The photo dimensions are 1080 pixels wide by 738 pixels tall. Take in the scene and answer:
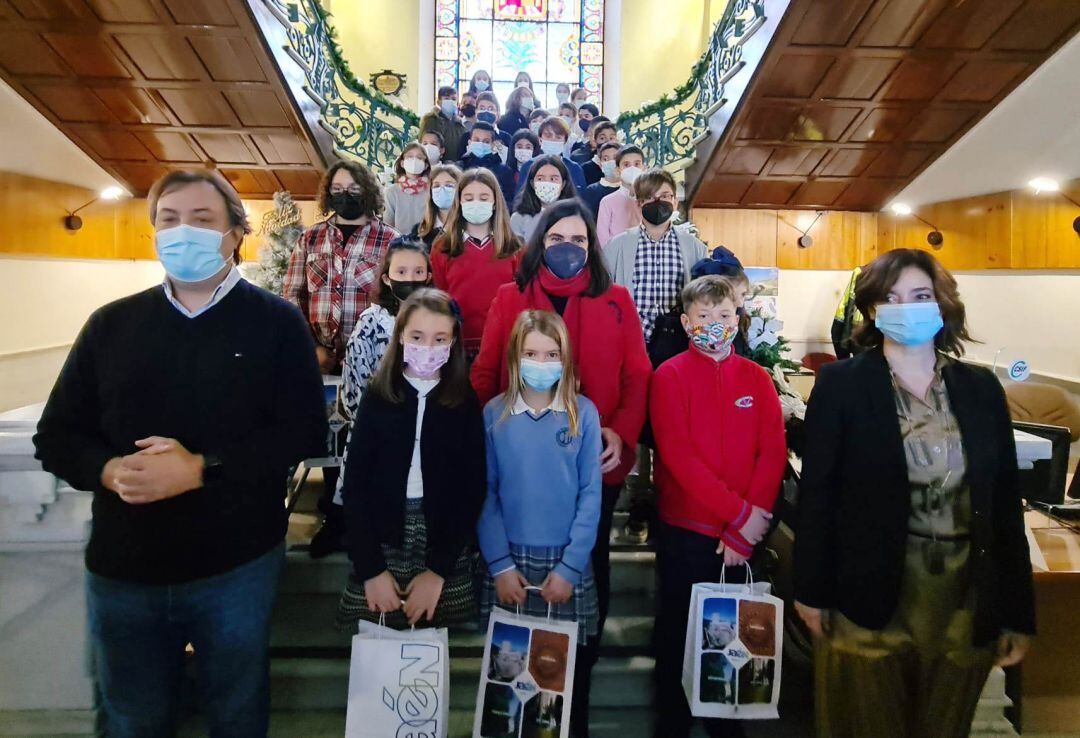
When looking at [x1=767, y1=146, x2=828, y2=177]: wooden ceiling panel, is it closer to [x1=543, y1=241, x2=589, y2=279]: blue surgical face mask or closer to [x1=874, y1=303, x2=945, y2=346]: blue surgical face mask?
[x1=543, y1=241, x2=589, y2=279]: blue surgical face mask

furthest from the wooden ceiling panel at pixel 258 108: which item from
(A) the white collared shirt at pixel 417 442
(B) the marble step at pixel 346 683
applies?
(B) the marble step at pixel 346 683

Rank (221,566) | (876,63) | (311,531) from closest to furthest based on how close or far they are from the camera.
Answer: (221,566) < (311,531) < (876,63)

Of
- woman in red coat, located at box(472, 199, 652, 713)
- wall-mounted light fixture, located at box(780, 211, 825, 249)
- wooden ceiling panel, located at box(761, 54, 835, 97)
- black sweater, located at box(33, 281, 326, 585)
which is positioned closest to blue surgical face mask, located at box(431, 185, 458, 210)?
woman in red coat, located at box(472, 199, 652, 713)

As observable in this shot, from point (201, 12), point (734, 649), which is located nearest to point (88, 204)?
point (201, 12)

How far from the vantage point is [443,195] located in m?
3.14

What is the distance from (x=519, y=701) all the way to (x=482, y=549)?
0.44m

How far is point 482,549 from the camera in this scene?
192 centimetres

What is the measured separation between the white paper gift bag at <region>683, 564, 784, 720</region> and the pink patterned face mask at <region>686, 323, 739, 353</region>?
76cm

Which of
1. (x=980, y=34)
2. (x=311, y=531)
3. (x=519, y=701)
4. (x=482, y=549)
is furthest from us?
(x=980, y=34)

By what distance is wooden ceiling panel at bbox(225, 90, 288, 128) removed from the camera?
19.5 ft

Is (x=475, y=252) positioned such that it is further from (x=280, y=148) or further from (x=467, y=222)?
(x=280, y=148)

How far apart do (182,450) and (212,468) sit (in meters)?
0.08

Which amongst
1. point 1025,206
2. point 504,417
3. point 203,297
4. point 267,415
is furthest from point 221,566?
point 1025,206

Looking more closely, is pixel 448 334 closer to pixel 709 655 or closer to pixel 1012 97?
pixel 709 655
